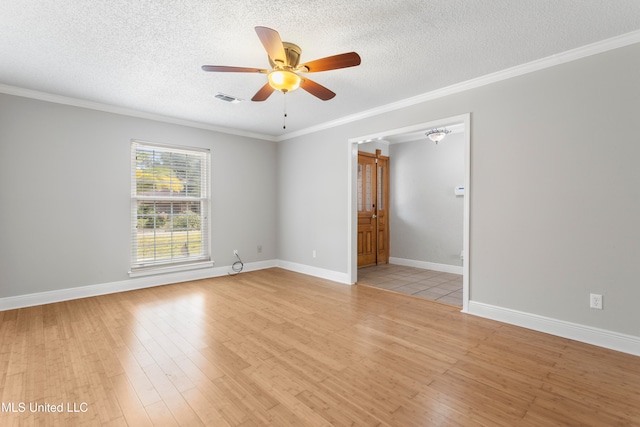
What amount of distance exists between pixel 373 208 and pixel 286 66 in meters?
4.39

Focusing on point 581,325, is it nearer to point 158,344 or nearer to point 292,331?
point 292,331

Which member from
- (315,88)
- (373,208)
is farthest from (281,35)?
(373,208)

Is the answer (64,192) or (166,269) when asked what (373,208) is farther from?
(64,192)

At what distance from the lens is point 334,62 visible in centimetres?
230

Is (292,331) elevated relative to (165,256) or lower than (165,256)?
lower

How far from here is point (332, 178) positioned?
17.1 feet

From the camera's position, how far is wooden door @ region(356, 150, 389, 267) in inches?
243

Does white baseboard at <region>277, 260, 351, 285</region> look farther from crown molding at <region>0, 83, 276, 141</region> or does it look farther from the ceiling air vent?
the ceiling air vent

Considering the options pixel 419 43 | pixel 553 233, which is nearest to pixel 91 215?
pixel 419 43

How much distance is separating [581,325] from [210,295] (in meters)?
4.30

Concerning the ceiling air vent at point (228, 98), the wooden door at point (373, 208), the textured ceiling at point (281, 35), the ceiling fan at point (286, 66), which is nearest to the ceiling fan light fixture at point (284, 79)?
the ceiling fan at point (286, 66)

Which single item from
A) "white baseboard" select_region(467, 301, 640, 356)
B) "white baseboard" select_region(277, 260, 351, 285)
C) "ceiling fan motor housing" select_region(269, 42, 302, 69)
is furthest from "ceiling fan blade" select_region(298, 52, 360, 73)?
"white baseboard" select_region(277, 260, 351, 285)

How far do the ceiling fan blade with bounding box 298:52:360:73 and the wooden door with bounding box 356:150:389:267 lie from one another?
12.5 feet

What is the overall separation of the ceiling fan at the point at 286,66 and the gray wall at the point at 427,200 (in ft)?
12.8
